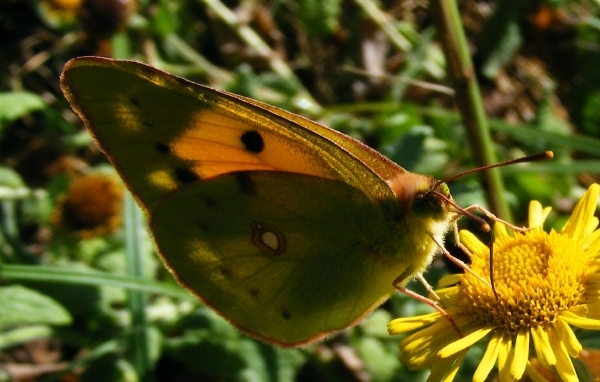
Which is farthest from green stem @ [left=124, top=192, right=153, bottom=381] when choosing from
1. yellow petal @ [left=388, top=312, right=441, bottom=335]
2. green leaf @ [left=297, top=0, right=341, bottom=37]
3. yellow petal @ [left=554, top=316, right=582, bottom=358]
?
green leaf @ [left=297, top=0, right=341, bottom=37]

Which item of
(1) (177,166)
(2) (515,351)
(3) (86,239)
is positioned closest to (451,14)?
(1) (177,166)

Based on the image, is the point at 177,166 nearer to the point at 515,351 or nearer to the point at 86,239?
the point at 515,351

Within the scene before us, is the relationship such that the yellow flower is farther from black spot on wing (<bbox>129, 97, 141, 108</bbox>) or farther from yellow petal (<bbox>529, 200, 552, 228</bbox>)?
black spot on wing (<bbox>129, 97, 141, 108</bbox>)

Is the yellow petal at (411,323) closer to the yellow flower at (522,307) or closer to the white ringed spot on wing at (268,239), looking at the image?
the yellow flower at (522,307)

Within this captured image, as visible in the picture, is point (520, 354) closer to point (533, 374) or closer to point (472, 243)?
point (533, 374)

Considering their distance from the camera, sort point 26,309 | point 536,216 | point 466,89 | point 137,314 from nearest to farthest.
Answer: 1. point 536,216
2. point 466,89
3. point 26,309
4. point 137,314

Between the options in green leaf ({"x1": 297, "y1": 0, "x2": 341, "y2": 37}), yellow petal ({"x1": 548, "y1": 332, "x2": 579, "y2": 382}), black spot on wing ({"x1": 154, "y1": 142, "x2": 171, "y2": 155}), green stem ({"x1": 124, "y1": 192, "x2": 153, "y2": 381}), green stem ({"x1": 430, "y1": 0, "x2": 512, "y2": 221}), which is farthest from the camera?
green leaf ({"x1": 297, "y1": 0, "x2": 341, "y2": 37})

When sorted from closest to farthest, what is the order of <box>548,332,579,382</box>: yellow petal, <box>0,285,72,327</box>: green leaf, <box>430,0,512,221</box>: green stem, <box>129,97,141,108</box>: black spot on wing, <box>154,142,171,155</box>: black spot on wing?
<box>548,332,579,382</box>: yellow petal < <box>129,97,141,108</box>: black spot on wing < <box>154,142,171,155</box>: black spot on wing < <box>430,0,512,221</box>: green stem < <box>0,285,72,327</box>: green leaf

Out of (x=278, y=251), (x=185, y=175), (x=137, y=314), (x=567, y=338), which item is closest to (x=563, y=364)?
(x=567, y=338)

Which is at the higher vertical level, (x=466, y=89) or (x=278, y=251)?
(x=466, y=89)
